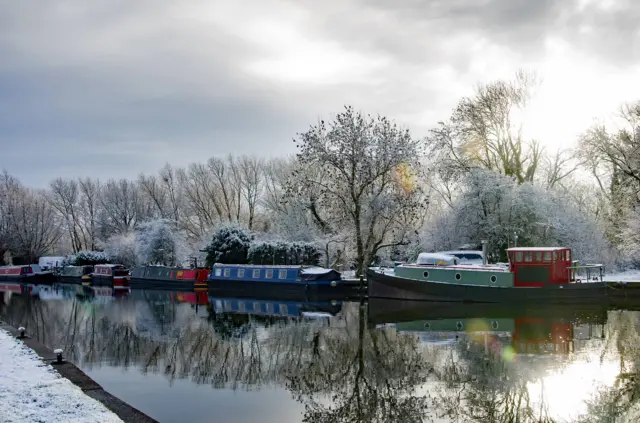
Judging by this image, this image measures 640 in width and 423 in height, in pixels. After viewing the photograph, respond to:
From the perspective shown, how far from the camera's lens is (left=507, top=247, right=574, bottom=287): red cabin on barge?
86.1 feet

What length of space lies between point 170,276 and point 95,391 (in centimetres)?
3470

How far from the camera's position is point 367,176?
113ft

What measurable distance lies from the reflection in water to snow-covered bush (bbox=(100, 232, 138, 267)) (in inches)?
1276

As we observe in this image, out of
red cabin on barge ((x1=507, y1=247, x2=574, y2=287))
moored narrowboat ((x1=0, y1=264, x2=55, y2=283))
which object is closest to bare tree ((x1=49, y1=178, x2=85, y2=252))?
moored narrowboat ((x1=0, y1=264, x2=55, y2=283))

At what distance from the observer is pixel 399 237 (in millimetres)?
39406

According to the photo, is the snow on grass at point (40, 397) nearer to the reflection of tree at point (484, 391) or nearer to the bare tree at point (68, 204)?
the reflection of tree at point (484, 391)

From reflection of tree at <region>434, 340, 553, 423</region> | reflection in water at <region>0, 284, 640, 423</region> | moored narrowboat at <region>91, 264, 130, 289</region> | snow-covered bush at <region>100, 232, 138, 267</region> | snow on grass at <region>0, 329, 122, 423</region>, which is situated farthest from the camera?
snow-covered bush at <region>100, 232, 138, 267</region>

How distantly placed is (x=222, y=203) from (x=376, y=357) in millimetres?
46986

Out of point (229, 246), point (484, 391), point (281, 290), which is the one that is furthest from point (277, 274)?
point (484, 391)

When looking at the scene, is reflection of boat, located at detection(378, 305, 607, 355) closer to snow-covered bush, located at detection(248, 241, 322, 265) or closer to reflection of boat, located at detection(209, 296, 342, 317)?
reflection of boat, located at detection(209, 296, 342, 317)

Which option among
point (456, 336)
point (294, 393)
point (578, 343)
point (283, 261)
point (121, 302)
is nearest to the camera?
point (294, 393)

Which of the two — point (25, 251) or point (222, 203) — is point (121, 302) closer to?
point (222, 203)

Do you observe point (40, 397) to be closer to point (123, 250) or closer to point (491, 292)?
point (491, 292)

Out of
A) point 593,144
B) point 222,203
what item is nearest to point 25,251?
point 222,203
